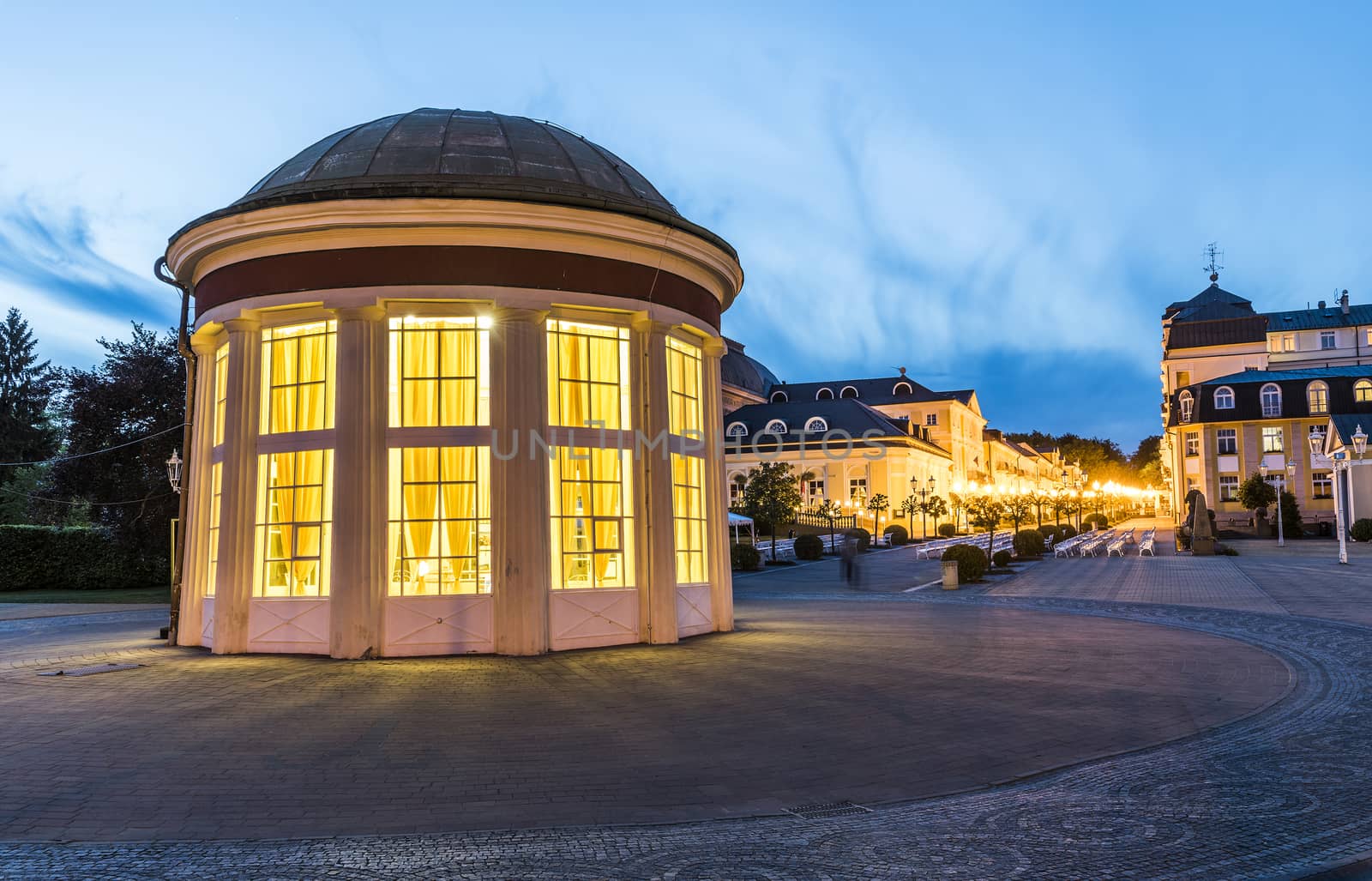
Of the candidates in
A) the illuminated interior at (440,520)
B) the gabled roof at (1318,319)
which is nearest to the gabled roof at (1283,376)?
the gabled roof at (1318,319)

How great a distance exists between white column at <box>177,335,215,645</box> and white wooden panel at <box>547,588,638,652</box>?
19.6 feet

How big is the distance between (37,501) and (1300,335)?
3872 inches

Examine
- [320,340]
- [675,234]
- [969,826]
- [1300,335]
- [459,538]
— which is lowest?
[969,826]

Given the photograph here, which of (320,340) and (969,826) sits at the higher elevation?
(320,340)

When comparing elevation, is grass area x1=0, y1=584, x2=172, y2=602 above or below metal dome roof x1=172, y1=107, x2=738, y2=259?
below

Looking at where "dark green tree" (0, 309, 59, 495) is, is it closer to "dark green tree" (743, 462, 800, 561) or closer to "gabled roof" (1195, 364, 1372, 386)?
"dark green tree" (743, 462, 800, 561)

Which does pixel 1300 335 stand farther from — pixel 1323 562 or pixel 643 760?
pixel 643 760

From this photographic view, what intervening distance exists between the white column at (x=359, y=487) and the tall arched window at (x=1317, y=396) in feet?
220

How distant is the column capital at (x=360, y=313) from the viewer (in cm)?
1412

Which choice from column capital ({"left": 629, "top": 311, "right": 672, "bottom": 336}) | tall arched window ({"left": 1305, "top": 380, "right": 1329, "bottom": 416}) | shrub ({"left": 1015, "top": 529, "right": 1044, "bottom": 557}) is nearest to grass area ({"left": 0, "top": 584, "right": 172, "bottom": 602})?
column capital ({"left": 629, "top": 311, "right": 672, "bottom": 336})

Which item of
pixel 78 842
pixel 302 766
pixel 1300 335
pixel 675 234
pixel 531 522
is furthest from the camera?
pixel 1300 335

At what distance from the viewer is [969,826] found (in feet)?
20.6

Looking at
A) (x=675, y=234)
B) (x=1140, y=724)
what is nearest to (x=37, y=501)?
(x=675, y=234)

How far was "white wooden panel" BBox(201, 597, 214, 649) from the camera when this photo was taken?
15312mm
